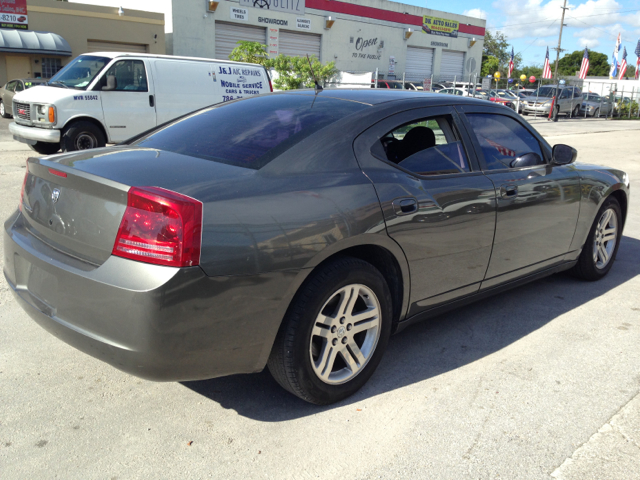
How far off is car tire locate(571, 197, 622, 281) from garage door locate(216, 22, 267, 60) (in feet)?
99.3

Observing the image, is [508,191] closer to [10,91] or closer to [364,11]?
[10,91]

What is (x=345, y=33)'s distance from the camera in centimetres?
3909

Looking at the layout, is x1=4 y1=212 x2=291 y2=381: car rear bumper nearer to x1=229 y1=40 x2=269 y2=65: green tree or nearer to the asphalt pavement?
the asphalt pavement

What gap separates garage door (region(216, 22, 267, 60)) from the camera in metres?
33.2

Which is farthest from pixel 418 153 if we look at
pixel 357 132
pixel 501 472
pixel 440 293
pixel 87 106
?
pixel 87 106

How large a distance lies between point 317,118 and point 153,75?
907cm

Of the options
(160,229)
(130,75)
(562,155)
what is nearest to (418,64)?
(130,75)

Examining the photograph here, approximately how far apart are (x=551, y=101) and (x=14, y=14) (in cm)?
2852

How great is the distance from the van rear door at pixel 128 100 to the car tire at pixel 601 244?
865 cm

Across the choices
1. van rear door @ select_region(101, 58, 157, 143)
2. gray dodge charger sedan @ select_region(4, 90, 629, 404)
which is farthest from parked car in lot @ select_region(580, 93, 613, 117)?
gray dodge charger sedan @ select_region(4, 90, 629, 404)

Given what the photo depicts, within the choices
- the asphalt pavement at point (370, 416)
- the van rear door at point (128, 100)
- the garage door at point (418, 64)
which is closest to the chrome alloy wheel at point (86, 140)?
the van rear door at point (128, 100)

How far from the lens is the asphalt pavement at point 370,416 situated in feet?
8.29

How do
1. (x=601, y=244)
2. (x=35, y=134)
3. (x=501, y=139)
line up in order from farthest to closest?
(x=35, y=134) < (x=601, y=244) < (x=501, y=139)

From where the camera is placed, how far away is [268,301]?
8.35 feet
